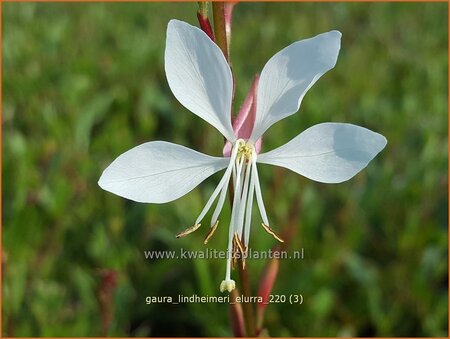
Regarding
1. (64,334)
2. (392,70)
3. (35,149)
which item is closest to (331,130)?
(64,334)

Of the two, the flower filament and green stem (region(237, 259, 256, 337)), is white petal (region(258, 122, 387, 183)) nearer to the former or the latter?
the flower filament

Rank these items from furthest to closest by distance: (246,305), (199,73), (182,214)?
(182,214)
(246,305)
(199,73)

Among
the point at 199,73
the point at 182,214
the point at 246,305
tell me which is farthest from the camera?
the point at 182,214

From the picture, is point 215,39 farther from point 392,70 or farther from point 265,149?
point 392,70


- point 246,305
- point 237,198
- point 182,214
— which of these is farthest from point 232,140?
point 182,214

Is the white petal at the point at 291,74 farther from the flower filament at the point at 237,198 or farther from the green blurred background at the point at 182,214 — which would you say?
the green blurred background at the point at 182,214

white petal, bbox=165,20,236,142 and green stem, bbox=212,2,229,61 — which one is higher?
green stem, bbox=212,2,229,61

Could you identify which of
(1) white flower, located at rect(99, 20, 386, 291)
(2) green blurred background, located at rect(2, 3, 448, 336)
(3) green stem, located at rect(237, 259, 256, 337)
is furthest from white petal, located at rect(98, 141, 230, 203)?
(2) green blurred background, located at rect(2, 3, 448, 336)

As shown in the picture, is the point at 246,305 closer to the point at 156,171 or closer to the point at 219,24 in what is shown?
the point at 156,171
